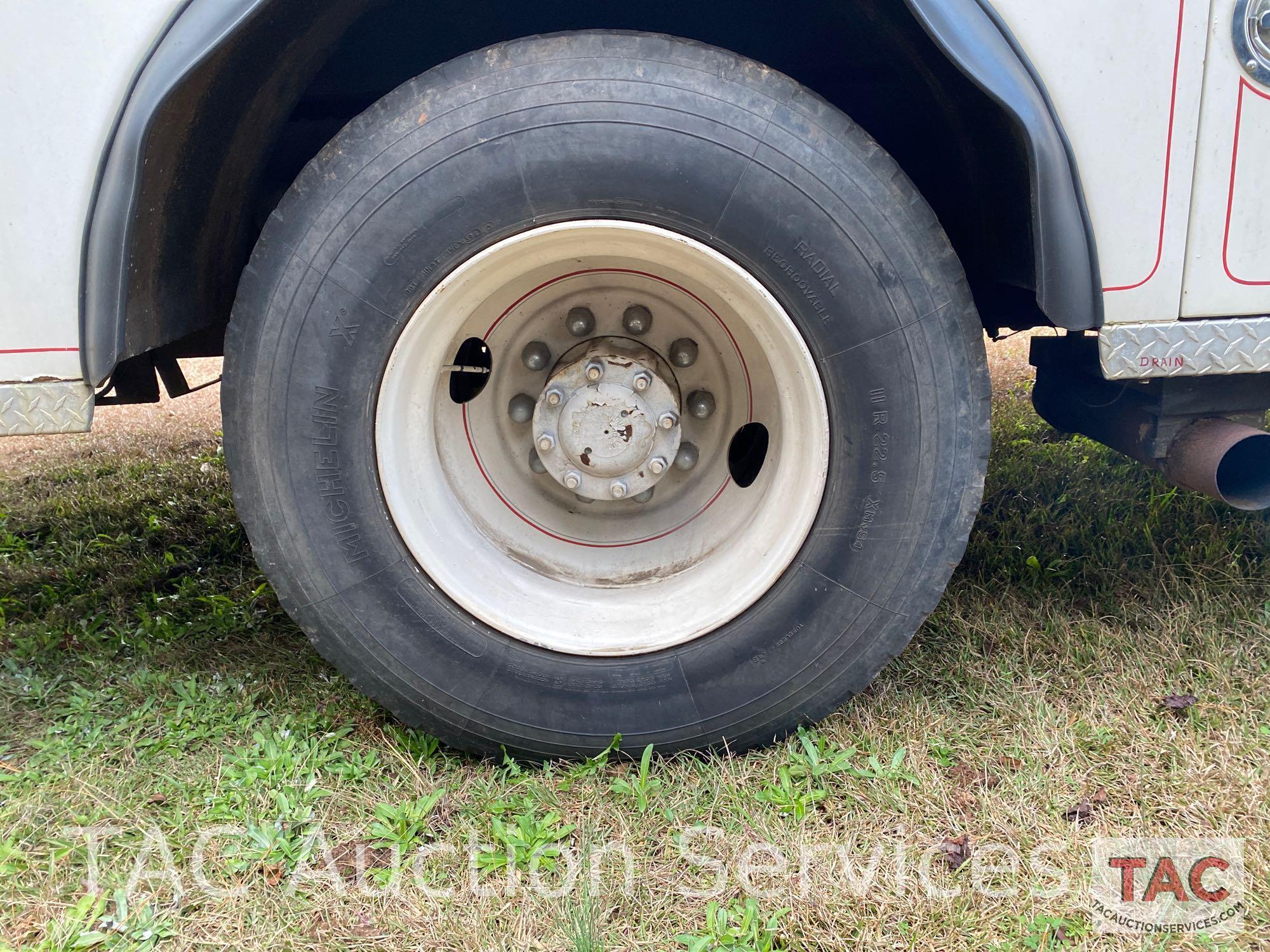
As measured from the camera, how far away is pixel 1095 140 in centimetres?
140

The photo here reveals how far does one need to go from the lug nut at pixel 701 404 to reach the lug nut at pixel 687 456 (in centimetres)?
7

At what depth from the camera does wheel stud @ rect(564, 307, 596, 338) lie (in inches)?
73.6

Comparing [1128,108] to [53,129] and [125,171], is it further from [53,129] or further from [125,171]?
[53,129]

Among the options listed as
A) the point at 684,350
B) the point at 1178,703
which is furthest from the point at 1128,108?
the point at 1178,703

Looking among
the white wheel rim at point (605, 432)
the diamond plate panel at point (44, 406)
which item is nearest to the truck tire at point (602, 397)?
the white wheel rim at point (605, 432)

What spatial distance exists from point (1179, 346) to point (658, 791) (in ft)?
3.99

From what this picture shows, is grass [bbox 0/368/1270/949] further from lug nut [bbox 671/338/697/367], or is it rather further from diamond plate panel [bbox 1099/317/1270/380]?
lug nut [bbox 671/338/697/367]

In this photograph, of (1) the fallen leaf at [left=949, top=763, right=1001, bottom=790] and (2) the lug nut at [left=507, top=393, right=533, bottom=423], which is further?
(2) the lug nut at [left=507, top=393, right=533, bottom=423]

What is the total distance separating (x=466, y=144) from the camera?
1446mm

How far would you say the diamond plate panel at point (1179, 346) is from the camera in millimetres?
1475

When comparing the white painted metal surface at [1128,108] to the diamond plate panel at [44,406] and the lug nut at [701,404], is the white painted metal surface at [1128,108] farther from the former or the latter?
the diamond plate panel at [44,406]

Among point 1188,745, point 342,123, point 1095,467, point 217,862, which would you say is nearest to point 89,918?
point 217,862

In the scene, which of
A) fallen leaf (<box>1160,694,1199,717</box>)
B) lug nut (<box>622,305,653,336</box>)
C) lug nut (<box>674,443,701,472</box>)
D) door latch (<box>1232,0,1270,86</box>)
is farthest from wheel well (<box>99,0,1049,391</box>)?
fallen leaf (<box>1160,694,1199,717</box>)

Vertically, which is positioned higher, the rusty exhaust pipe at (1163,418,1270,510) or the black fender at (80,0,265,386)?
the black fender at (80,0,265,386)
